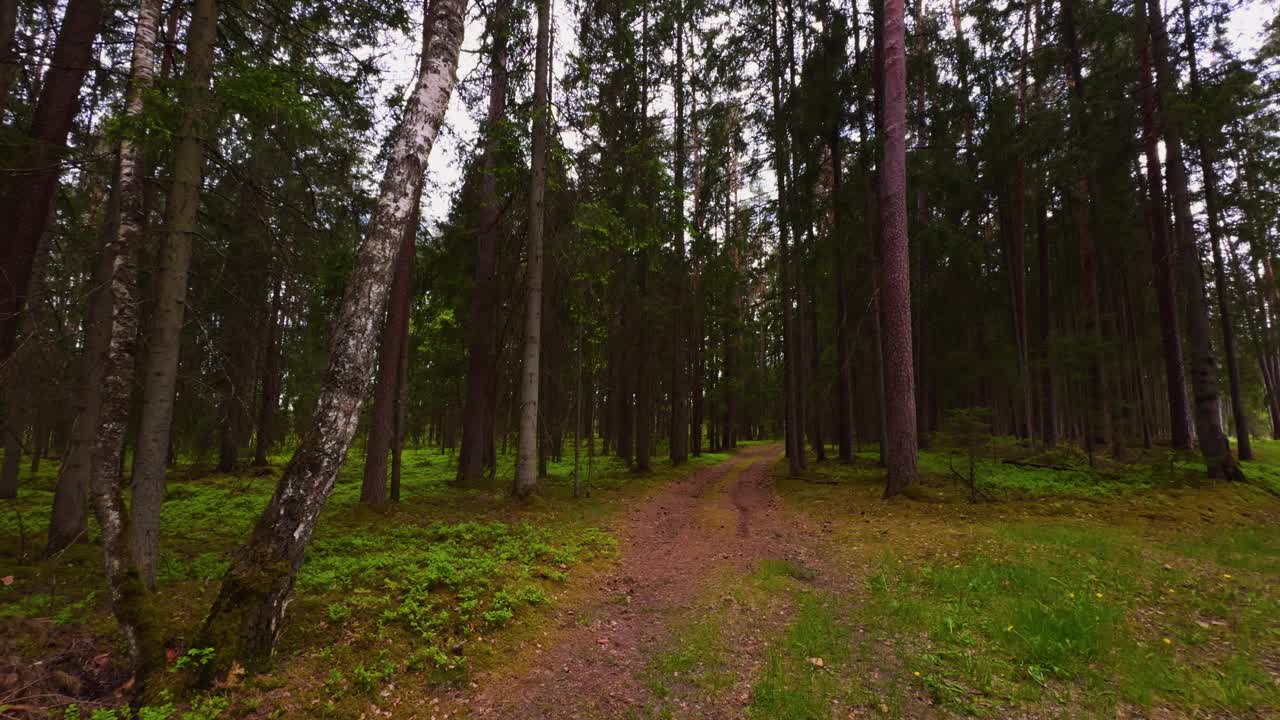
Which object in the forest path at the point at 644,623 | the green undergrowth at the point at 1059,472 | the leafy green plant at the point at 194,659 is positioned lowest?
the forest path at the point at 644,623

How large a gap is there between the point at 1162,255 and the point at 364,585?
2021cm

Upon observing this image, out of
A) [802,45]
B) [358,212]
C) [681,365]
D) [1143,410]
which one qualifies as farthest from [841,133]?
[1143,410]

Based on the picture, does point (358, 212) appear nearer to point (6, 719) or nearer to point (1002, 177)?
point (6, 719)

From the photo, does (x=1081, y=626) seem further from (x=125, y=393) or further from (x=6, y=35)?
(x=6, y=35)

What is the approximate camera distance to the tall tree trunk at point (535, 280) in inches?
434

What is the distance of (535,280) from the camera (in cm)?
1115

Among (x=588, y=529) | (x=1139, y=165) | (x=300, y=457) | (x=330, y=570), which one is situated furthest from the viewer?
(x=1139, y=165)

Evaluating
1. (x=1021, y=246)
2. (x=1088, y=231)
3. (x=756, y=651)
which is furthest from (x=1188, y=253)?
(x=756, y=651)

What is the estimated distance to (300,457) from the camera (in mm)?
4020

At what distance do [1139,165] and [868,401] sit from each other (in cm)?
1611

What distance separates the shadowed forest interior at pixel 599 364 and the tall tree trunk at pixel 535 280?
0.13m

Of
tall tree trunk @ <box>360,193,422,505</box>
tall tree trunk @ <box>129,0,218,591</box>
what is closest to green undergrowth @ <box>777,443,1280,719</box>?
tall tree trunk @ <box>129,0,218,591</box>

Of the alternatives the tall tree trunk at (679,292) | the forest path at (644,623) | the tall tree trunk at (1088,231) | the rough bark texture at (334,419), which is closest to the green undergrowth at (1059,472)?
the tall tree trunk at (1088,231)

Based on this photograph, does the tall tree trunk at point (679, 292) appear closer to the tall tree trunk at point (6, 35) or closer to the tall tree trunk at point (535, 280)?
the tall tree trunk at point (535, 280)
